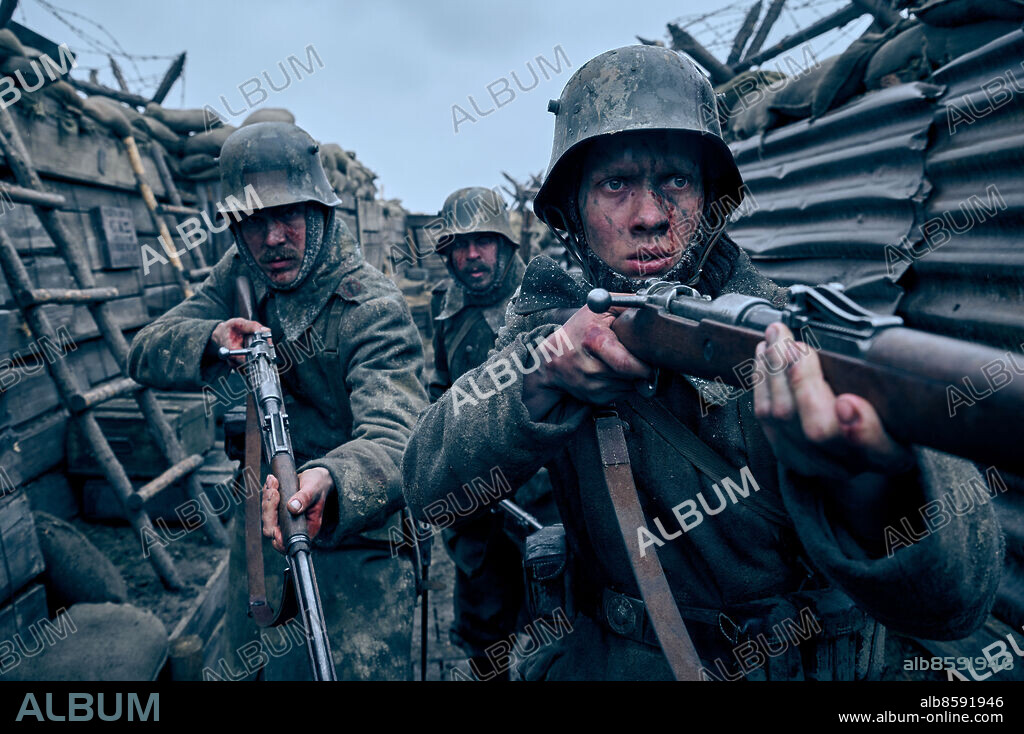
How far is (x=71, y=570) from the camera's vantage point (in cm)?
381

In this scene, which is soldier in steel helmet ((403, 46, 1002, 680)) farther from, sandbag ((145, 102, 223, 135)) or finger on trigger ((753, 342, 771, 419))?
sandbag ((145, 102, 223, 135))

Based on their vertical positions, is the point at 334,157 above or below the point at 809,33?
above

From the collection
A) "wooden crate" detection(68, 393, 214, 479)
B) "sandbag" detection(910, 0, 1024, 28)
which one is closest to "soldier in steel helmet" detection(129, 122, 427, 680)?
"wooden crate" detection(68, 393, 214, 479)

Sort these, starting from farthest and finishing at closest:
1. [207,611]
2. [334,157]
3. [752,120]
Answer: [334,157]
[752,120]
[207,611]

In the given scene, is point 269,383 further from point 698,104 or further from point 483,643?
point 483,643

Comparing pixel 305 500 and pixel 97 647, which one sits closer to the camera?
pixel 305 500

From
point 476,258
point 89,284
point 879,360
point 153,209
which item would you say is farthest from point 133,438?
point 879,360

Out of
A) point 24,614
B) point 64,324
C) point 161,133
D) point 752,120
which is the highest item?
point 161,133

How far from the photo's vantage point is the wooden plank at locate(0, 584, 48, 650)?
3.12 metres

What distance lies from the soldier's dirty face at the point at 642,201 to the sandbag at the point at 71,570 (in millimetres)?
4336

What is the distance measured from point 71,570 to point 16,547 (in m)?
0.67

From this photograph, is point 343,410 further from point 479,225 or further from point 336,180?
point 336,180

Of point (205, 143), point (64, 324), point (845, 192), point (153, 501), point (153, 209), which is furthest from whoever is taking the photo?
point (205, 143)

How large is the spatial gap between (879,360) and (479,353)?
4478 mm
